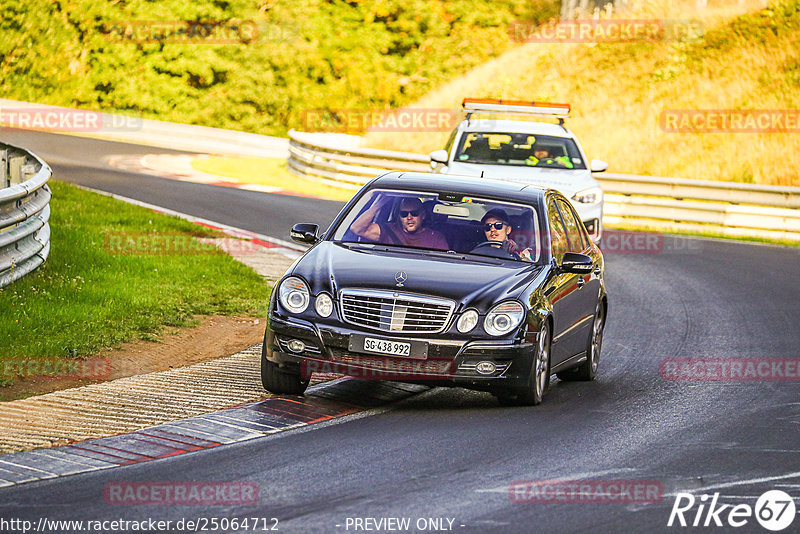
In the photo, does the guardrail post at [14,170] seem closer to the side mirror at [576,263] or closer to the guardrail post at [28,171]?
the guardrail post at [28,171]

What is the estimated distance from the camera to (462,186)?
35.3 feet

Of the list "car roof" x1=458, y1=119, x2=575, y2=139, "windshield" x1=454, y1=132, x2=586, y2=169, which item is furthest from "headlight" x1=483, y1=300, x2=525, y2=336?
"car roof" x1=458, y1=119, x2=575, y2=139

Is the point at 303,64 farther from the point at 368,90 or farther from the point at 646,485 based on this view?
the point at 646,485

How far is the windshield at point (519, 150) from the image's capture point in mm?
18812

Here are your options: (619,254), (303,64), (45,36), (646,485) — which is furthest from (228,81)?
(646,485)

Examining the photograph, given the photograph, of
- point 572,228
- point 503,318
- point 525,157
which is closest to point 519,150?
point 525,157

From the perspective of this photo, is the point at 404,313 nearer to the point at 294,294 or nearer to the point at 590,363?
the point at 294,294

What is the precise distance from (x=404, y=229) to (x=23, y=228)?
14.0ft

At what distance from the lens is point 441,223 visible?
1048cm

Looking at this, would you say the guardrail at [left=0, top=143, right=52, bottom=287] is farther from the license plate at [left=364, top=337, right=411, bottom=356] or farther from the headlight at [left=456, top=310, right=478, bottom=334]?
the headlight at [left=456, top=310, right=478, bottom=334]

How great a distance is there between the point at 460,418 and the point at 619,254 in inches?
510

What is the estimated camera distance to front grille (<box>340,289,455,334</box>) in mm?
9164

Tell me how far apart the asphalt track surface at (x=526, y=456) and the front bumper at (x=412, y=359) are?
0.29 m

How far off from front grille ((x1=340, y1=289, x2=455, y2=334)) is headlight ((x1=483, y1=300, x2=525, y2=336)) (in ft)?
0.95
